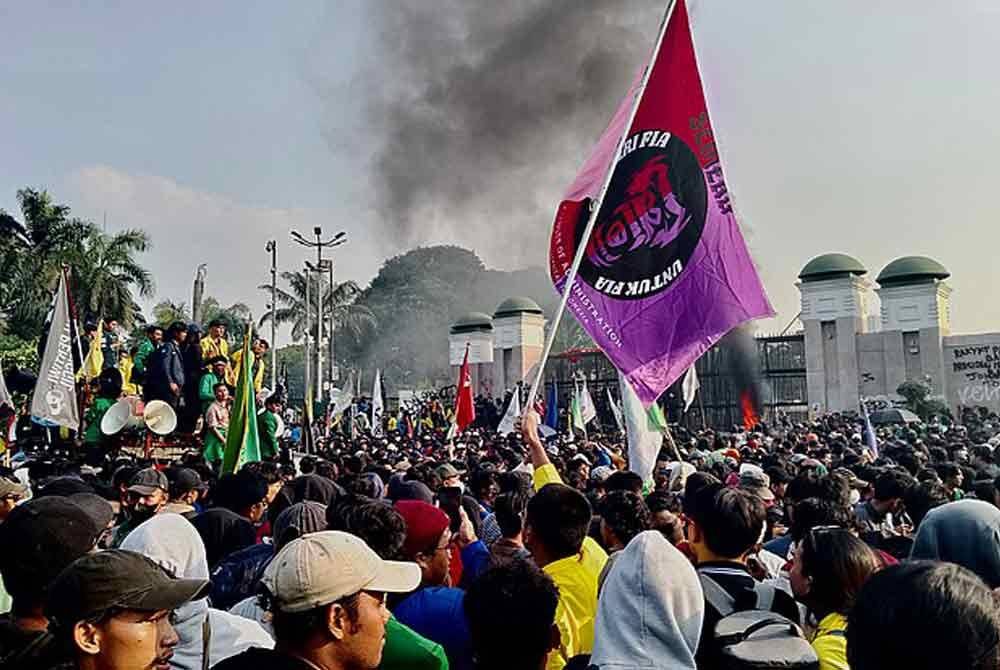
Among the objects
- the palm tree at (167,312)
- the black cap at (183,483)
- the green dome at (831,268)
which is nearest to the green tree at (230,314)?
the palm tree at (167,312)

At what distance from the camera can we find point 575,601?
3.60 metres

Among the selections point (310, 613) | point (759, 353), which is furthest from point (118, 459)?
point (759, 353)

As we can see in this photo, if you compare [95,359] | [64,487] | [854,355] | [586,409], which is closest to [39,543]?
[64,487]

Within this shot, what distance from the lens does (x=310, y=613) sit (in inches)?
93.5

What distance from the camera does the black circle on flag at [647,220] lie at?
6.44 meters

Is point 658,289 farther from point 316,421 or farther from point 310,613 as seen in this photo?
point 316,421

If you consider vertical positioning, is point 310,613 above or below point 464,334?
below

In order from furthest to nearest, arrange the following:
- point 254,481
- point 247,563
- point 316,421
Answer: point 316,421, point 254,481, point 247,563

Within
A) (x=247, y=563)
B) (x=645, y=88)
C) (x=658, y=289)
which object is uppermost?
(x=645, y=88)

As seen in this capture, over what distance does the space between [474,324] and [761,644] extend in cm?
4031

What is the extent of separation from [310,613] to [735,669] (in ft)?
3.53

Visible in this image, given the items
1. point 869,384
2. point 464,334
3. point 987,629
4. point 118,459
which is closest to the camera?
point 987,629

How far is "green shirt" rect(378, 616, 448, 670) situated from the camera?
2.80 metres

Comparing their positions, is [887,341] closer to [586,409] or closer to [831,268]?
[831,268]
